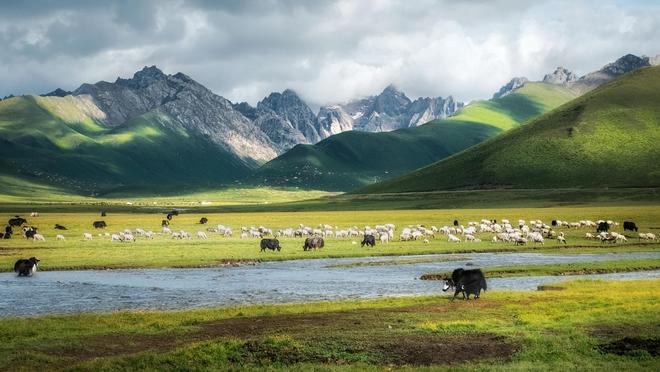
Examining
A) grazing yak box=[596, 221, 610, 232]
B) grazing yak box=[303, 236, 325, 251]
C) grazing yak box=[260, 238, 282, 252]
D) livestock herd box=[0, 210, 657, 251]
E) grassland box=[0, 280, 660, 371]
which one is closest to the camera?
grassland box=[0, 280, 660, 371]

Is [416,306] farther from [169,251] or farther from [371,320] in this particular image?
[169,251]

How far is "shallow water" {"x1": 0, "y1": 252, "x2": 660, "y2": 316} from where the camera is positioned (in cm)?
3938

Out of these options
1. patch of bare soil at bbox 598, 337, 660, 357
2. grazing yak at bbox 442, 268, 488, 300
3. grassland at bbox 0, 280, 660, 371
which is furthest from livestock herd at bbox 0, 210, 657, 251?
patch of bare soil at bbox 598, 337, 660, 357

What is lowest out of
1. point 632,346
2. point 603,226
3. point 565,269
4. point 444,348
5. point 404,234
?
point 565,269

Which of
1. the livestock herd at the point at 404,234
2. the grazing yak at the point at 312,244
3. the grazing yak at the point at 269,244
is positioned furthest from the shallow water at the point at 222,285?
the livestock herd at the point at 404,234

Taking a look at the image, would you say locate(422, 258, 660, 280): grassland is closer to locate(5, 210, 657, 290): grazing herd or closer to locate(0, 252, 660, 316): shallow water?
locate(0, 252, 660, 316): shallow water

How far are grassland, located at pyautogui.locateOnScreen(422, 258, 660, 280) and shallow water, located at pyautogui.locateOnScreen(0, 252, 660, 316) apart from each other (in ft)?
5.24

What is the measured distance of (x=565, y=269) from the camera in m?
52.9

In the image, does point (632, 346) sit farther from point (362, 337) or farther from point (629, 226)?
point (629, 226)

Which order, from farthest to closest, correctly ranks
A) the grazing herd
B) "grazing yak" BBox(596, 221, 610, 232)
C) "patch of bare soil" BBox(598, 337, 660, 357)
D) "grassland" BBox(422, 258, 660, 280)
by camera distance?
"grazing yak" BBox(596, 221, 610, 232), the grazing herd, "grassland" BBox(422, 258, 660, 280), "patch of bare soil" BBox(598, 337, 660, 357)

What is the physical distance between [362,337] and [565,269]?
32.1 metres

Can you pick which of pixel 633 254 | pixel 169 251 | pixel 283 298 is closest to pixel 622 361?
pixel 283 298

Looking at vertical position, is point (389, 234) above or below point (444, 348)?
above

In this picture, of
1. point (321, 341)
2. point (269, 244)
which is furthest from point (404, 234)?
point (321, 341)
